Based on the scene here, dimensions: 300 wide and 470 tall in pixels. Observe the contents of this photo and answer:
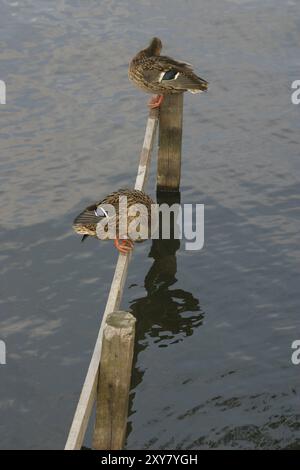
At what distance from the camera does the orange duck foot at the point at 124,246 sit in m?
9.28

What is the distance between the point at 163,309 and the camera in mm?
11078

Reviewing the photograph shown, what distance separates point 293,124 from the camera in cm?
1488

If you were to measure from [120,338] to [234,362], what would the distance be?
3.05 metres

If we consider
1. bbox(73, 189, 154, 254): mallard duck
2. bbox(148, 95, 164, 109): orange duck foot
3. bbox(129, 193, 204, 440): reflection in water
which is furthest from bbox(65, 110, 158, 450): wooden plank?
bbox(148, 95, 164, 109): orange duck foot

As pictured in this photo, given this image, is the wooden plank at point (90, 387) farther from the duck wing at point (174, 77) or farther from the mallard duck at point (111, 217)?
the duck wing at point (174, 77)

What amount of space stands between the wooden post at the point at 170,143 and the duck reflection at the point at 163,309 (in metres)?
1.15

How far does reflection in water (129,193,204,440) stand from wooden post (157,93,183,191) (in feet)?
3.78

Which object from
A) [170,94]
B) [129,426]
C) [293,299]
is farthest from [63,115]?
[129,426]

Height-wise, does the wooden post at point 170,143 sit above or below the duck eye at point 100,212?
above

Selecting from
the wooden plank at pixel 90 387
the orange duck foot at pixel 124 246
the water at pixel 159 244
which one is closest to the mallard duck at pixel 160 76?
the water at pixel 159 244

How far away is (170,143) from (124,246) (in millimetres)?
3512

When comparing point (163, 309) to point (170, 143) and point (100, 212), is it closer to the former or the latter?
point (100, 212)

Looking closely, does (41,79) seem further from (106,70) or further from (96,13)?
(96,13)

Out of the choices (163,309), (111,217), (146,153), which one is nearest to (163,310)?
(163,309)
